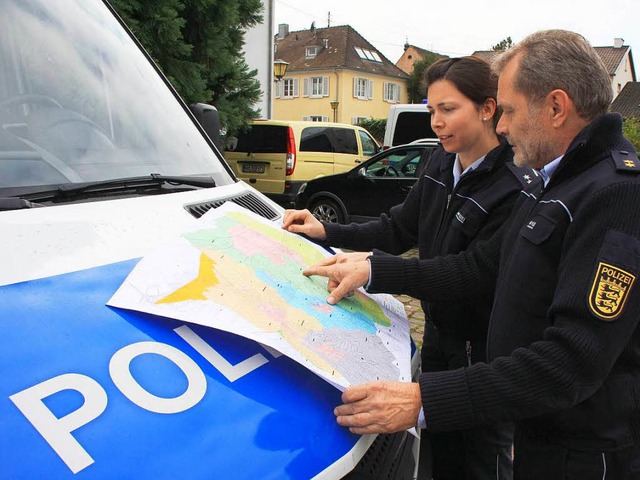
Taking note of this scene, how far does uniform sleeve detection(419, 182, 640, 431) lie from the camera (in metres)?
1.20

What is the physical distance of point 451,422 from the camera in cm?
129

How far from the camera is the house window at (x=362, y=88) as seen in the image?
150ft

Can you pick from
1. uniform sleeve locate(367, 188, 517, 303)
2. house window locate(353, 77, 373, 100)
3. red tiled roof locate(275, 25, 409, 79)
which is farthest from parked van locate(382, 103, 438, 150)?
house window locate(353, 77, 373, 100)

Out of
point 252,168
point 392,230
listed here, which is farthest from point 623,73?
point 392,230

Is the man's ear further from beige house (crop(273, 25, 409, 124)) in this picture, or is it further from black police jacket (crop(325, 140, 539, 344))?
beige house (crop(273, 25, 409, 124))

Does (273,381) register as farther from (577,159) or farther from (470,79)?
(470,79)

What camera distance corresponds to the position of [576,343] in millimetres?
1225

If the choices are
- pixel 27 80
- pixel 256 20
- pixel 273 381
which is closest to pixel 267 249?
pixel 273 381

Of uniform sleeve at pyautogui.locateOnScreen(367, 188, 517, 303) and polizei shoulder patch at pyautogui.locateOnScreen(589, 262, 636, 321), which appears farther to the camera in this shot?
uniform sleeve at pyautogui.locateOnScreen(367, 188, 517, 303)

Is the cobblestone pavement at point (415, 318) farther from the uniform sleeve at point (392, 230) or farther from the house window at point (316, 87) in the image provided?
the house window at point (316, 87)

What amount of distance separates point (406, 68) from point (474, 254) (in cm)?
6389

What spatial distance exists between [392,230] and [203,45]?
5214 mm

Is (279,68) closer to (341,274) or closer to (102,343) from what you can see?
(341,274)

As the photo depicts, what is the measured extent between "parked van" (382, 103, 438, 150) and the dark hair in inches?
395
